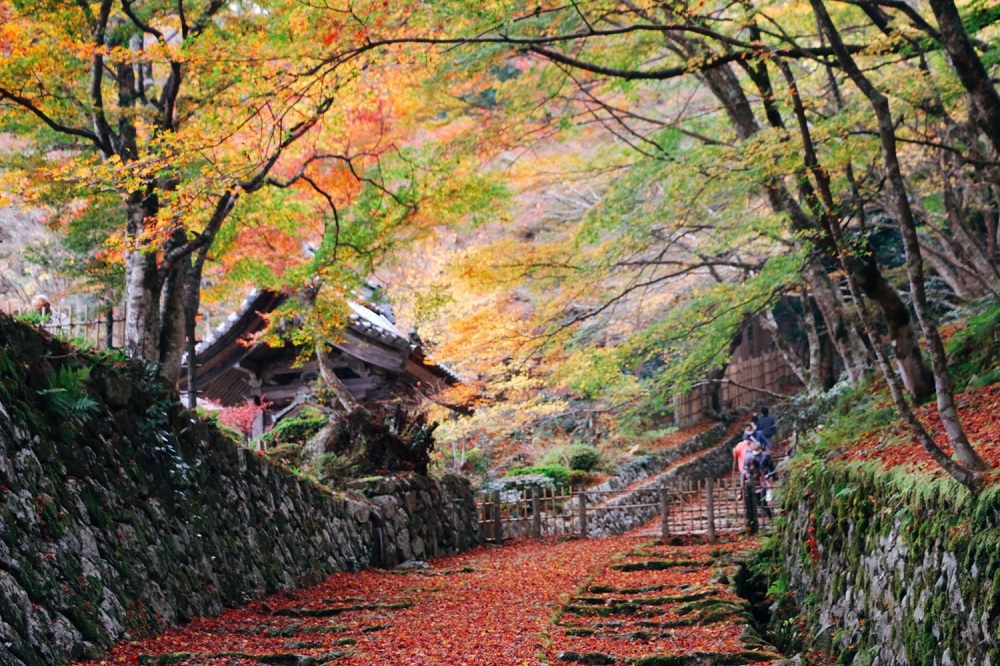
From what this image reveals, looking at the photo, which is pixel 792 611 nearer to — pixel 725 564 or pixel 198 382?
pixel 725 564

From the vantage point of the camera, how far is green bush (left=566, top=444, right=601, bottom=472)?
1000 inches

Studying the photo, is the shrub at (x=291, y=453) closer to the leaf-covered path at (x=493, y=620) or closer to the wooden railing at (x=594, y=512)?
the leaf-covered path at (x=493, y=620)

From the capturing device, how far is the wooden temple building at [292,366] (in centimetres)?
1848

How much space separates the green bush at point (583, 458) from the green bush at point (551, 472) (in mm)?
1040

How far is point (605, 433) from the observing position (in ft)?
94.7

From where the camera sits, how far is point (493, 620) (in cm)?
972

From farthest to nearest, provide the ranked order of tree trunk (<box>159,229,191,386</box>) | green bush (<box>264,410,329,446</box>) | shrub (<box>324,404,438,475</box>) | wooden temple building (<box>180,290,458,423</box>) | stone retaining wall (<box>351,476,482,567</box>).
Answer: wooden temple building (<box>180,290,458,423</box>) → green bush (<box>264,410,329,446</box>) → shrub (<box>324,404,438,475</box>) → stone retaining wall (<box>351,476,482,567</box>) → tree trunk (<box>159,229,191,386</box>)

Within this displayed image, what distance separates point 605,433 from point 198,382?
13816 millimetres

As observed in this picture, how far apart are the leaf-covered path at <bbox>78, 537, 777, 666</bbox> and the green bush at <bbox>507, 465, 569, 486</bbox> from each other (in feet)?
28.7

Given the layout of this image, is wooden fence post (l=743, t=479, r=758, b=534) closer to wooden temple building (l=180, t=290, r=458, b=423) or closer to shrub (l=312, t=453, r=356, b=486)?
wooden temple building (l=180, t=290, r=458, b=423)

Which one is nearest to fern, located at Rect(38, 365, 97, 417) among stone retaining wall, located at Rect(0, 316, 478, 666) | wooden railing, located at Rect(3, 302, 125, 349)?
stone retaining wall, located at Rect(0, 316, 478, 666)

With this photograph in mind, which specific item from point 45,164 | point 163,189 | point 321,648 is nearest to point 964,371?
point 321,648

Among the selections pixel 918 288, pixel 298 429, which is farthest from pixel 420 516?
pixel 918 288

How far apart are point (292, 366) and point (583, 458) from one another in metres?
10.5
